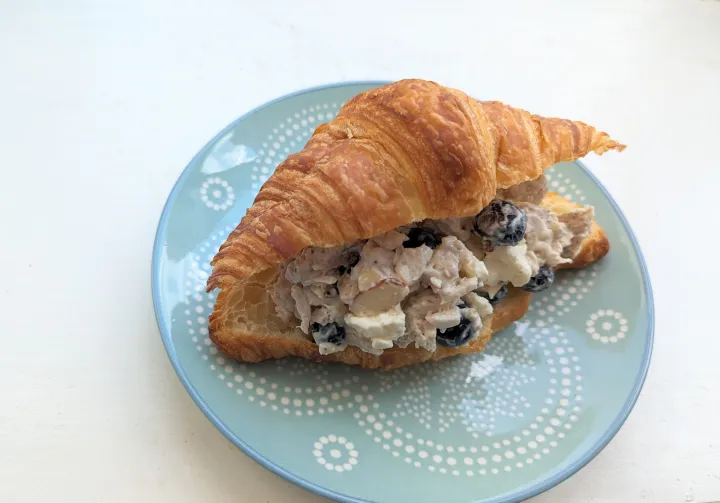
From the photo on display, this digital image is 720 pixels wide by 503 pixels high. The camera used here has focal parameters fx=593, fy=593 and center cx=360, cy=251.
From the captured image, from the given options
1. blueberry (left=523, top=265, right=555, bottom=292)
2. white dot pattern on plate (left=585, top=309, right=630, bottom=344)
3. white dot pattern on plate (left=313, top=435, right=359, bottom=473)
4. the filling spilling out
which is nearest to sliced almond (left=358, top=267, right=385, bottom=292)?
the filling spilling out

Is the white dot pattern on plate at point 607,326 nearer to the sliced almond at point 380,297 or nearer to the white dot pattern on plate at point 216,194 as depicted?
the sliced almond at point 380,297

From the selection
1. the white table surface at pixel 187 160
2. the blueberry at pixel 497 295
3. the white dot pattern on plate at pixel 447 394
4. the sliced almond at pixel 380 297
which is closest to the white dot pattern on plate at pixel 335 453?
the white dot pattern on plate at pixel 447 394

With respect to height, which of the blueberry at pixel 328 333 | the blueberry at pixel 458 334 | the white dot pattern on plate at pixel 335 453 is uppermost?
the blueberry at pixel 458 334

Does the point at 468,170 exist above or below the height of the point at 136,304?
above

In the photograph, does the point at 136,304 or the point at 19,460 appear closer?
the point at 19,460

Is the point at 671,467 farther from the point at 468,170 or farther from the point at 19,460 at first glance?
the point at 19,460

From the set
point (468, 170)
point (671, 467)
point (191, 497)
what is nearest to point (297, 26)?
point (468, 170)

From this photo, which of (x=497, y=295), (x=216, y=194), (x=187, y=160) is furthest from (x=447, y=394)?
(x=187, y=160)
